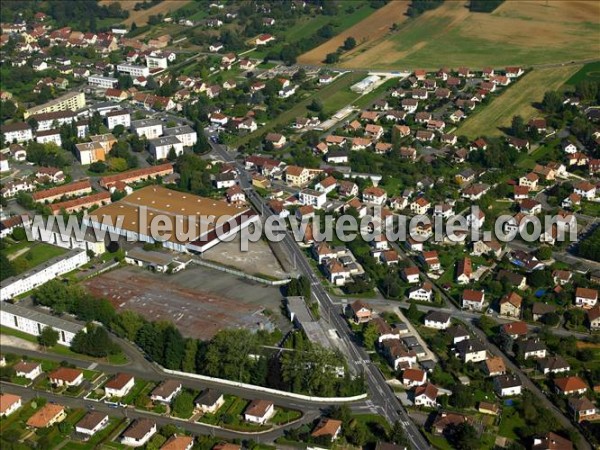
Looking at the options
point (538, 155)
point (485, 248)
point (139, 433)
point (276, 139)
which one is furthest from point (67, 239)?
point (538, 155)

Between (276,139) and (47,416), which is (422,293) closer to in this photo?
(47,416)

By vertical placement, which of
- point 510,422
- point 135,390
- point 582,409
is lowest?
point 510,422

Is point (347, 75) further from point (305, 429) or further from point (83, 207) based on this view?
point (305, 429)

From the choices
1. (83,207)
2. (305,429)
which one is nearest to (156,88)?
(83,207)

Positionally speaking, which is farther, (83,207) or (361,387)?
(83,207)

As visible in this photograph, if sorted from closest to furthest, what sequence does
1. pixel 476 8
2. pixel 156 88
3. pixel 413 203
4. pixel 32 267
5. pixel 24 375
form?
pixel 24 375
pixel 32 267
pixel 413 203
pixel 156 88
pixel 476 8

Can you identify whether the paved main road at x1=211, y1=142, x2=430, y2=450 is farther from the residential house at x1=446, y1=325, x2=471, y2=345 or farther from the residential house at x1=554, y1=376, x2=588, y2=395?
the residential house at x1=554, y1=376, x2=588, y2=395
